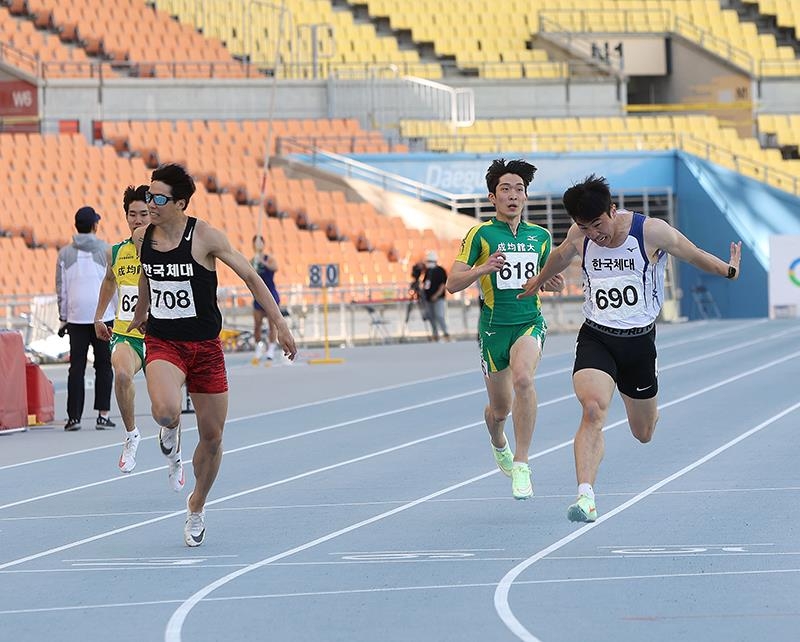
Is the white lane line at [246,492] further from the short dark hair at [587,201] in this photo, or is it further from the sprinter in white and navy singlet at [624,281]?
the short dark hair at [587,201]

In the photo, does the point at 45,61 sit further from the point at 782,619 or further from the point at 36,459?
the point at 782,619

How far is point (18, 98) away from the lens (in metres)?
41.5

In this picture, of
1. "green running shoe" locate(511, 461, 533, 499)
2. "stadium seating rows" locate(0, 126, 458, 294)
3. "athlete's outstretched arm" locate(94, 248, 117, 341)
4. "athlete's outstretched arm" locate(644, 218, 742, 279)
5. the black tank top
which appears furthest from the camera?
"stadium seating rows" locate(0, 126, 458, 294)

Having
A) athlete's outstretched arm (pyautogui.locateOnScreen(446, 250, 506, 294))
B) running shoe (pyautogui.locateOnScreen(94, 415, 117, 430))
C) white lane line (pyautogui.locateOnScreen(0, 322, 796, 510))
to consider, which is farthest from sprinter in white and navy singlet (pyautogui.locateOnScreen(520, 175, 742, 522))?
running shoe (pyautogui.locateOnScreen(94, 415, 117, 430))

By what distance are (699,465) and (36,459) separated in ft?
17.8

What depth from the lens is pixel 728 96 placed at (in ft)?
162

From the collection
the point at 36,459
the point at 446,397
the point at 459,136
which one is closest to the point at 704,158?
the point at 459,136

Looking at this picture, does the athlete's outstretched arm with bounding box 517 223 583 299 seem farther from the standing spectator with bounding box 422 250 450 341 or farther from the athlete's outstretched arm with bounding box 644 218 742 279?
the standing spectator with bounding box 422 250 450 341

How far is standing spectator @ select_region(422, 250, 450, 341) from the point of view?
34.0 m

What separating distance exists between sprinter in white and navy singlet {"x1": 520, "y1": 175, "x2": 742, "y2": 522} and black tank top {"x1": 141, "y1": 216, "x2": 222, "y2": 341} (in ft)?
6.13

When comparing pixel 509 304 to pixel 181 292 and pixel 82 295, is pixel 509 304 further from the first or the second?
pixel 82 295

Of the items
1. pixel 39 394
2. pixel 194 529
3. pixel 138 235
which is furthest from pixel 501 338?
pixel 39 394

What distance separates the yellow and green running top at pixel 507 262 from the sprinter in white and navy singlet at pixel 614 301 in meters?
1.08

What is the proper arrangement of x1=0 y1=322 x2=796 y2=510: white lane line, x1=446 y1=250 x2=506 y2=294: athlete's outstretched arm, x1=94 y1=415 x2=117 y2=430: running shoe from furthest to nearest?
1. x1=94 y1=415 x2=117 y2=430: running shoe
2. x1=0 y1=322 x2=796 y2=510: white lane line
3. x1=446 y1=250 x2=506 y2=294: athlete's outstretched arm
